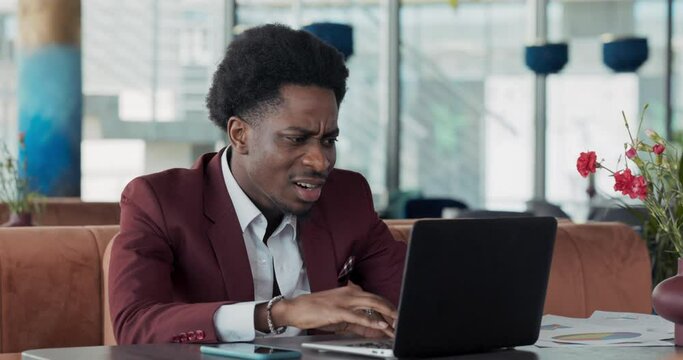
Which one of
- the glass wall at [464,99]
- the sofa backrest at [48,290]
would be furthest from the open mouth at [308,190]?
the glass wall at [464,99]

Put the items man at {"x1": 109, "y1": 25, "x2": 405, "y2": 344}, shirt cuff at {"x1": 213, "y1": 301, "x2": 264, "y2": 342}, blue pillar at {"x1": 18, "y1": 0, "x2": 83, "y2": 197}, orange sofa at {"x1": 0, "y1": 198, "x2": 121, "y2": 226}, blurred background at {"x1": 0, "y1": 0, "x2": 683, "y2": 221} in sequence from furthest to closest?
blurred background at {"x1": 0, "y1": 0, "x2": 683, "y2": 221} < blue pillar at {"x1": 18, "y1": 0, "x2": 83, "y2": 197} < orange sofa at {"x1": 0, "y1": 198, "x2": 121, "y2": 226} < man at {"x1": 109, "y1": 25, "x2": 405, "y2": 344} < shirt cuff at {"x1": 213, "y1": 301, "x2": 264, "y2": 342}

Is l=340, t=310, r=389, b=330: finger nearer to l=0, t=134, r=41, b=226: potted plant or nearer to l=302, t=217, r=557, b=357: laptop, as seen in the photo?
A: l=302, t=217, r=557, b=357: laptop

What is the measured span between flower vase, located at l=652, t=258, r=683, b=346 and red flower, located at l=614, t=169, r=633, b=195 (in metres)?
0.18

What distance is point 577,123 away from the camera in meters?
10.3

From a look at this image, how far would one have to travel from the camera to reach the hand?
189 cm

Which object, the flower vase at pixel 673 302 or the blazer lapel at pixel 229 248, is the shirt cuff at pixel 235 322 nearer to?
Answer: the blazer lapel at pixel 229 248

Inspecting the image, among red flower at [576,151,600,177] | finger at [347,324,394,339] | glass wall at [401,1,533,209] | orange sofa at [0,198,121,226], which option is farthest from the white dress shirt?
glass wall at [401,1,533,209]

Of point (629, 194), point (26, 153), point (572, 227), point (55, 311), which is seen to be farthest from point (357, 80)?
point (629, 194)

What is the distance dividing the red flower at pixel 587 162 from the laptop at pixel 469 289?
24cm

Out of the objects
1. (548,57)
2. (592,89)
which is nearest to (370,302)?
(548,57)

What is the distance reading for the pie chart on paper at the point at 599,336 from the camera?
211cm

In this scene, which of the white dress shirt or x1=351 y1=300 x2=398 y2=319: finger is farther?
the white dress shirt

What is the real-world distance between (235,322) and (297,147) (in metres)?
0.41

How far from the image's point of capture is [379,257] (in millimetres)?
2617
